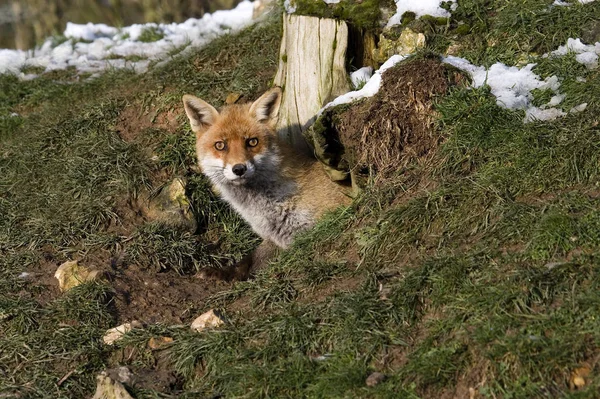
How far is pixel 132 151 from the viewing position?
7051 millimetres

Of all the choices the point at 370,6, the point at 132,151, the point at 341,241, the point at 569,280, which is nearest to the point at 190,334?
the point at 341,241

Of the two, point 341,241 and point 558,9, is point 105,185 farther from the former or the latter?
point 558,9

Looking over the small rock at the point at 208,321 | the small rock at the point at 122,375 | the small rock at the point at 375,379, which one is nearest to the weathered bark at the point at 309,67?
the small rock at the point at 208,321

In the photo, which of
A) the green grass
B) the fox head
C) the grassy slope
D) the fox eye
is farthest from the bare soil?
the green grass

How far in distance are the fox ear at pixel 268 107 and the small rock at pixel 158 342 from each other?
2236mm

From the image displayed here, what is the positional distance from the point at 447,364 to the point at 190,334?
Answer: 177 centimetres

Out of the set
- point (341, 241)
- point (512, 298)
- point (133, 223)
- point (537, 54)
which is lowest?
point (133, 223)

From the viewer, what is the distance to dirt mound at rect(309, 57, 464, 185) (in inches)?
215

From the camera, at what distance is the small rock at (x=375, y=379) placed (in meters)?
3.85

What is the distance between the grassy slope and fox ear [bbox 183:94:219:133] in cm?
73

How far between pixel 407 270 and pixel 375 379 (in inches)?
35.6

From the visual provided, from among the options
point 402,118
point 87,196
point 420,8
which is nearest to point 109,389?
point 87,196

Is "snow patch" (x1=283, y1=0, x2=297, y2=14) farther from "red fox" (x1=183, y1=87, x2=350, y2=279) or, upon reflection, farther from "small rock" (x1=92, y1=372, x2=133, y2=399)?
"small rock" (x1=92, y1=372, x2=133, y2=399)

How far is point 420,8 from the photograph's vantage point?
6258mm
